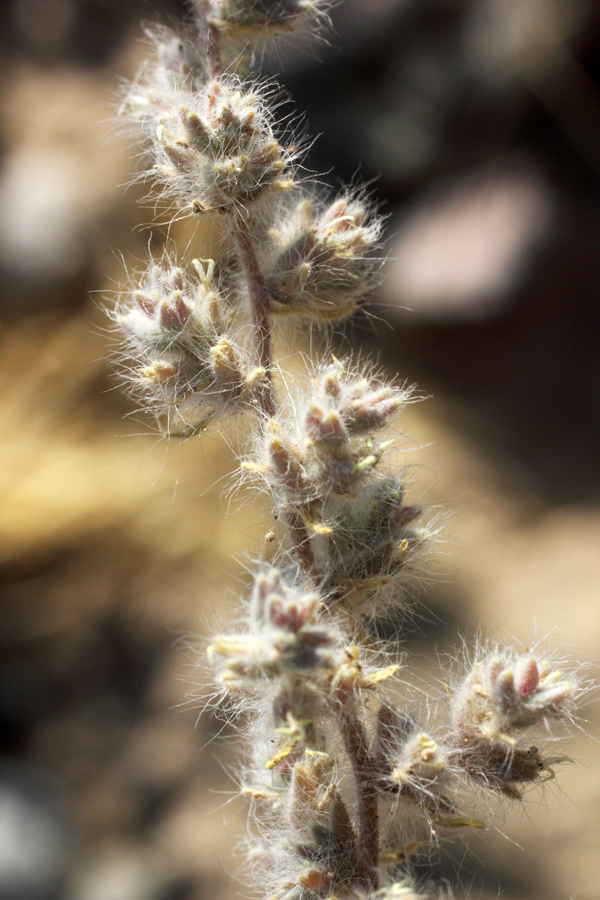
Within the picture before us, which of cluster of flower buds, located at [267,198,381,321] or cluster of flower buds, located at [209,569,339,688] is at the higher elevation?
cluster of flower buds, located at [267,198,381,321]

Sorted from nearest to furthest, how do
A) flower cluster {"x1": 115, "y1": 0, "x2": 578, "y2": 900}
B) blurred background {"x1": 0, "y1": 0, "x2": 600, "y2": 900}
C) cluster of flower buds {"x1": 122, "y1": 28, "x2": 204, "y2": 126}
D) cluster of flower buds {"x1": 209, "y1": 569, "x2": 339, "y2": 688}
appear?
cluster of flower buds {"x1": 209, "y1": 569, "x2": 339, "y2": 688} → flower cluster {"x1": 115, "y1": 0, "x2": 578, "y2": 900} → cluster of flower buds {"x1": 122, "y1": 28, "x2": 204, "y2": 126} → blurred background {"x1": 0, "y1": 0, "x2": 600, "y2": 900}

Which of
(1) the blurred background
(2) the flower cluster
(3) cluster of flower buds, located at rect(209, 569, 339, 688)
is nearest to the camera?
(3) cluster of flower buds, located at rect(209, 569, 339, 688)

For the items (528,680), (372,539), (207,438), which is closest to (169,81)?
(372,539)

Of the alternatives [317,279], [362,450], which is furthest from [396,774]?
[317,279]

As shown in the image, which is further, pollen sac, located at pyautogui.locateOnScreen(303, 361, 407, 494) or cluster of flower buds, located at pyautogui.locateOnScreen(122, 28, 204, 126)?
cluster of flower buds, located at pyautogui.locateOnScreen(122, 28, 204, 126)

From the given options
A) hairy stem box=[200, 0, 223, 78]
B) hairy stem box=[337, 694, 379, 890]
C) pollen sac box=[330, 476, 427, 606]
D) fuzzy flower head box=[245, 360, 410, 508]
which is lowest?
hairy stem box=[337, 694, 379, 890]

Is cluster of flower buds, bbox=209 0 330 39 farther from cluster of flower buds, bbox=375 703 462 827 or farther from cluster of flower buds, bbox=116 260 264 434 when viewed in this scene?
cluster of flower buds, bbox=375 703 462 827

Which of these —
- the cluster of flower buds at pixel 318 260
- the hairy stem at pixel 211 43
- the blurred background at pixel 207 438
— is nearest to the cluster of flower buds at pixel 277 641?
the cluster of flower buds at pixel 318 260

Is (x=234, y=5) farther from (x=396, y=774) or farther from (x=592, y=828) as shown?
(x=592, y=828)

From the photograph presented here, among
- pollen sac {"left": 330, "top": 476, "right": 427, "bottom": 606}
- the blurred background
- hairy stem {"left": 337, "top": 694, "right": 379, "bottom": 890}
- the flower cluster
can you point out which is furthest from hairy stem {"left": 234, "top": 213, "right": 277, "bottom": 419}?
the blurred background

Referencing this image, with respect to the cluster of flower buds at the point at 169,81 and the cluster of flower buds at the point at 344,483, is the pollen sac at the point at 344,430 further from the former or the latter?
the cluster of flower buds at the point at 169,81
